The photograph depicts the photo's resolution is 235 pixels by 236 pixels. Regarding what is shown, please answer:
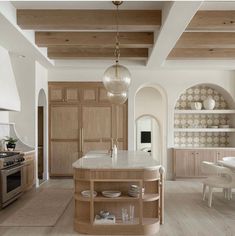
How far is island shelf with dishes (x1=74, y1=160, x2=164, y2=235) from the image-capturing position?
382cm

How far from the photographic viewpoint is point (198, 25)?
4.50m

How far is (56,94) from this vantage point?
25.9 ft

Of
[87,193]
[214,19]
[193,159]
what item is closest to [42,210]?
[87,193]

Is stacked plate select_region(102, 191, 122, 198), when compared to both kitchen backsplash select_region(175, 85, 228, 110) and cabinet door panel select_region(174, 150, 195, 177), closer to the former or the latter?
cabinet door panel select_region(174, 150, 195, 177)

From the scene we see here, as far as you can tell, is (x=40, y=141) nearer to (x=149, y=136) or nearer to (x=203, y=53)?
(x=203, y=53)

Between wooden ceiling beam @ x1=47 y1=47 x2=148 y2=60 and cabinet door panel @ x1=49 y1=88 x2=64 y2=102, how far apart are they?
1203mm

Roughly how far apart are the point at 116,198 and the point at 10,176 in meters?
2.21

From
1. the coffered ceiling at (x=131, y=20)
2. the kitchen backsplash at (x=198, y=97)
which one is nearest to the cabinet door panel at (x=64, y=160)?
the kitchen backsplash at (x=198, y=97)

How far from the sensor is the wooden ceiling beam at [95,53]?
21.6 feet

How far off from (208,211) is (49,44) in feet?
12.2

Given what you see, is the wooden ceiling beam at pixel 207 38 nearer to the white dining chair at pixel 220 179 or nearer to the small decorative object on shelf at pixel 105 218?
the white dining chair at pixel 220 179

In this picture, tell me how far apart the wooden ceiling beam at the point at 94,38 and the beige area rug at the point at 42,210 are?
2.67 meters

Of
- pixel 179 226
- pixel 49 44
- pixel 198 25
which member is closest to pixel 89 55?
pixel 49 44

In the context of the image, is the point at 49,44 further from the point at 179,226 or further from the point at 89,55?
the point at 179,226
